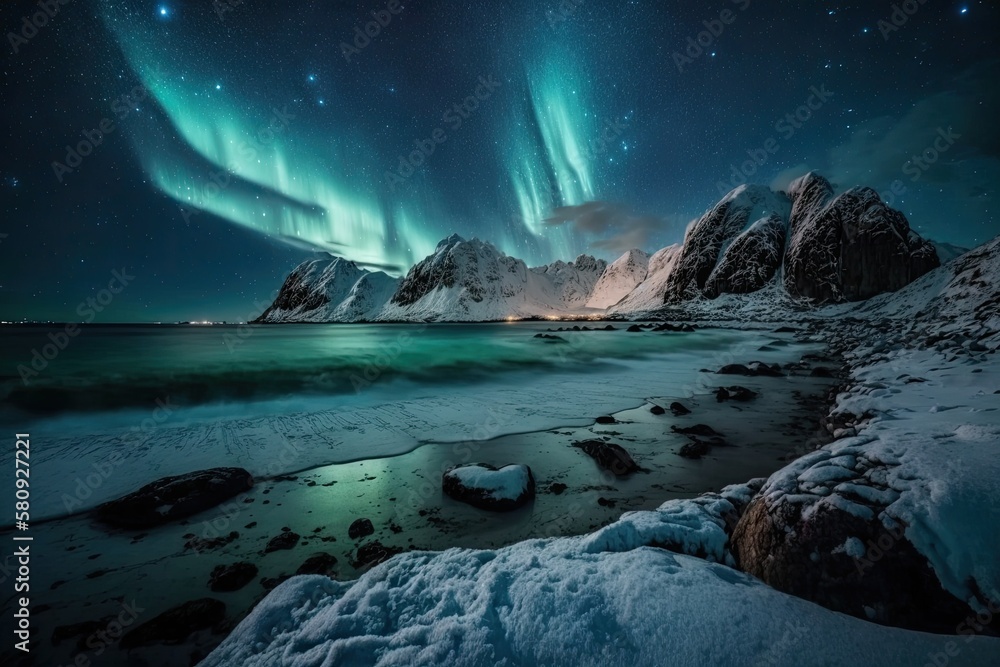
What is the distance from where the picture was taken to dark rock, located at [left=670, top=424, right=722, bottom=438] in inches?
311

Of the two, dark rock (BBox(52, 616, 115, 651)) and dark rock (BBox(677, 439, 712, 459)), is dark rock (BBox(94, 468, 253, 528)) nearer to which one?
dark rock (BBox(52, 616, 115, 651))

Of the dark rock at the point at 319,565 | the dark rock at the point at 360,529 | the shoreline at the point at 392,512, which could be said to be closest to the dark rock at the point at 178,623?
the shoreline at the point at 392,512

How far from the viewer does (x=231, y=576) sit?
384 cm

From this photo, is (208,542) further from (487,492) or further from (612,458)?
(612,458)

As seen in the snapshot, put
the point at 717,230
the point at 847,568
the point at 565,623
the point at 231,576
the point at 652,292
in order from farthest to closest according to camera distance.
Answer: the point at 652,292 < the point at 717,230 < the point at 231,576 < the point at 847,568 < the point at 565,623

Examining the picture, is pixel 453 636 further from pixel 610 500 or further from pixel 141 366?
pixel 141 366

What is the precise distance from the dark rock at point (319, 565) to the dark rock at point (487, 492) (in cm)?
187

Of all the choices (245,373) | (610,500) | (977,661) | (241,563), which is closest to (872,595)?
(977,661)

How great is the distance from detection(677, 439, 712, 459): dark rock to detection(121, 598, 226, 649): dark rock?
7.27m

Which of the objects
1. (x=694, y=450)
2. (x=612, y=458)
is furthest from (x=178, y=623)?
(x=694, y=450)

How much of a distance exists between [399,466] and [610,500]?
4021mm

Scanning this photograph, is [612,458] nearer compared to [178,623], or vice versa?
[178,623]

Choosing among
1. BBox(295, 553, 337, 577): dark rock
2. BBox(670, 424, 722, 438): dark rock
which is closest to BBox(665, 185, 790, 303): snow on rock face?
BBox(670, 424, 722, 438): dark rock

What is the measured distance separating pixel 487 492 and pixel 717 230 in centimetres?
10704
